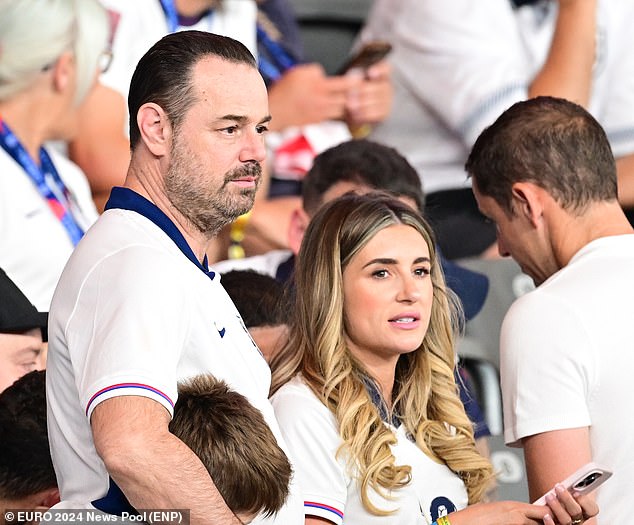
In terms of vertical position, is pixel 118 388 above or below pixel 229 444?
above

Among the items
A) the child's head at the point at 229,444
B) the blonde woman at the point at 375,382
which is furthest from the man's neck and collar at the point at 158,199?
the blonde woman at the point at 375,382

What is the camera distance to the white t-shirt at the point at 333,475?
2.74 metres

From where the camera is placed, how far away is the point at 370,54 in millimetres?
4969

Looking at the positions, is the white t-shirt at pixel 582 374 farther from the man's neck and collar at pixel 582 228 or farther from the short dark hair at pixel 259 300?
the short dark hair at pixel 259 300

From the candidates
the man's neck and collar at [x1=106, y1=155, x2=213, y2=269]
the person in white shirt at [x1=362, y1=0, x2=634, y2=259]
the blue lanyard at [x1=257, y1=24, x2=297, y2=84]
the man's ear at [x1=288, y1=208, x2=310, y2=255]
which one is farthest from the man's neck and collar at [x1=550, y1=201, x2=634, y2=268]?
the blue lanyard at [x1=257, y1=24, x2=297, y2=84]

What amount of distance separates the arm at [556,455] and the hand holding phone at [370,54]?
241cm

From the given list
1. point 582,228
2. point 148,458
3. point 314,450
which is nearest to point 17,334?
point 314,450

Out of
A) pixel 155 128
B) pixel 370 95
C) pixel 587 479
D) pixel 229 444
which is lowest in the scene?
pixel 370 95

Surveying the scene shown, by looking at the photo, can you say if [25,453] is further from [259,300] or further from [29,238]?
[29,238]

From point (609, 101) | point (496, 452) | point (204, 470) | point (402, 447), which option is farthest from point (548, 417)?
point (609, 101)

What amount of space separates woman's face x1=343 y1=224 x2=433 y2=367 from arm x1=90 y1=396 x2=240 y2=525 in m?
0.87

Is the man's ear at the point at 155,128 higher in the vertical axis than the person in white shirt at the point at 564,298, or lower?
higher

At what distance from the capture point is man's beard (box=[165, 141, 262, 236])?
246 cm

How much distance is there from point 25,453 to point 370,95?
2661 mm
